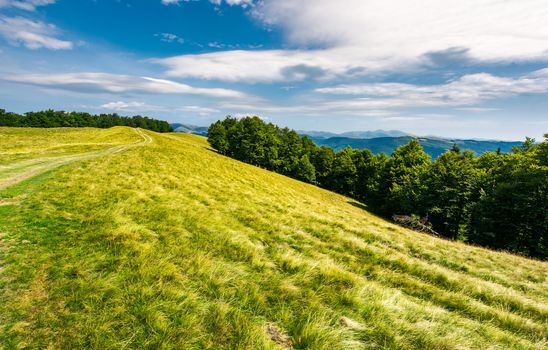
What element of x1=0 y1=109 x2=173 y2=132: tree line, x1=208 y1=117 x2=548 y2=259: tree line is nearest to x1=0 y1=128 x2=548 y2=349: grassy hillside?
x1=208 y1=117 x2=548 y2=259: tree line

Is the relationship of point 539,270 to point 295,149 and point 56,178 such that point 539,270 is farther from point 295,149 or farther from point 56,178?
point 295,149

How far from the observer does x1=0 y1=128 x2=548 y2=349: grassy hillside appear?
Answer: 14.4 feet

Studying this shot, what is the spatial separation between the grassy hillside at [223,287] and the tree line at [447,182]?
89.3ft

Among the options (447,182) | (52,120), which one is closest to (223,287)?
(447,182)

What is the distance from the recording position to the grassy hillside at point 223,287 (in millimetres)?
4395

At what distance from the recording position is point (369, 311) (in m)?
5.37

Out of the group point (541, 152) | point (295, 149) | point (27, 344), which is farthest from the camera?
point (295, 149)

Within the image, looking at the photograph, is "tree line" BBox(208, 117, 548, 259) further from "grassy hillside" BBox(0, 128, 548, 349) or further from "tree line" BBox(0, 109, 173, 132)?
"tree line" BBox(0, 109, 173, 132)

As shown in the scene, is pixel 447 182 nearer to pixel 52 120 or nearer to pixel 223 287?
pixel 223 287

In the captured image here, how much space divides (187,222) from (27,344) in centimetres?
612

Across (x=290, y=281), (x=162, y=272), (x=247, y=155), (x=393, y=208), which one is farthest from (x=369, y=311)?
(x=247, y=155)

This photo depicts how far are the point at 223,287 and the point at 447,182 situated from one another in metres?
46.4

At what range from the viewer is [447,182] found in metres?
41.1

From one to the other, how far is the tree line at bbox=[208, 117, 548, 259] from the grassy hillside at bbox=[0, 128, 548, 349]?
89.3 feet
